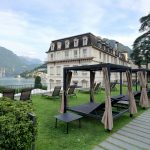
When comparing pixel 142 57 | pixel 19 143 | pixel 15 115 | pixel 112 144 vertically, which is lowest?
pixel 112 144

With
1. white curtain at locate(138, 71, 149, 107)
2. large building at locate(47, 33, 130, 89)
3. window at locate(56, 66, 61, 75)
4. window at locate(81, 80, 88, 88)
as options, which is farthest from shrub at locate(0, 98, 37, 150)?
window at locate(56, 66, 61, 75)

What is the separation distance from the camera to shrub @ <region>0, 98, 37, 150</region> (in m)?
3.50

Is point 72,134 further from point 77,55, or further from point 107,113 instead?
point 77,55

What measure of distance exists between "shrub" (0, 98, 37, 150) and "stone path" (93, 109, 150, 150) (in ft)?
7.53

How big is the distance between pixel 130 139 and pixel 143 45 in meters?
27.7

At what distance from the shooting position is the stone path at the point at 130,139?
5.07 metres

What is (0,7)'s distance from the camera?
15.3 m

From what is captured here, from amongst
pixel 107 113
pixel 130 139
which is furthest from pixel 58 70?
pixel 130 139

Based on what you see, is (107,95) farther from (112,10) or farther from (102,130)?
(112,10)

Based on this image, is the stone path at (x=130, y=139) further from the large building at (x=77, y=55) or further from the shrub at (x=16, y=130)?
the large building at (x=77, y=55)

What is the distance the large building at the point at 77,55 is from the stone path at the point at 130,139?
21996 millimetres

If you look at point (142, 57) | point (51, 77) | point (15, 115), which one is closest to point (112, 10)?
point (15, 115)

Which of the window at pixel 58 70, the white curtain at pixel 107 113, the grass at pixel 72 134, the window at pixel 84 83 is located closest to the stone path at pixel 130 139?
the grass at pixel 72 134

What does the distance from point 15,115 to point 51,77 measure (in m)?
34.4
